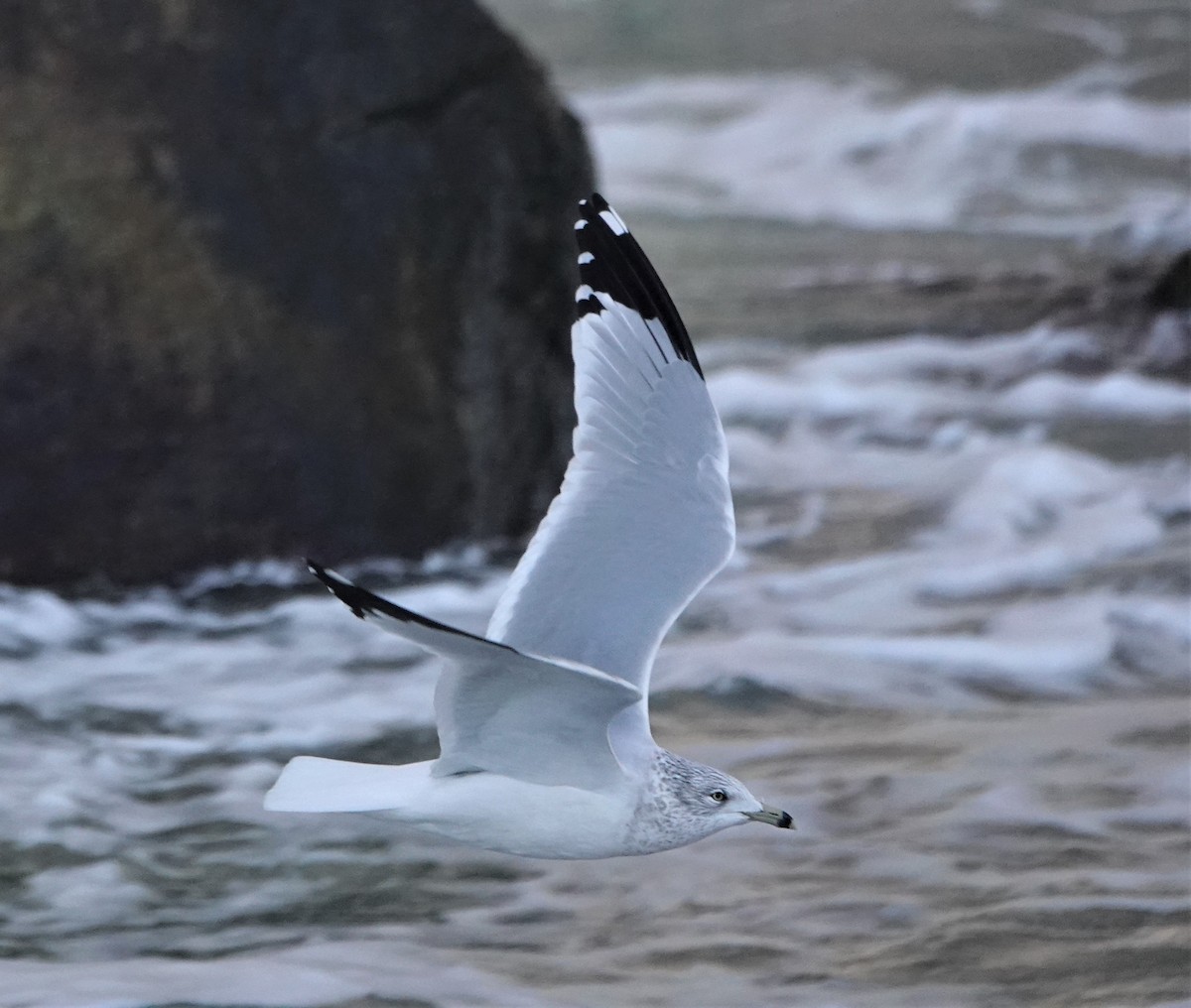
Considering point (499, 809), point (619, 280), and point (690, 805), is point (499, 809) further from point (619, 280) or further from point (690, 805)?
point (619, 280)

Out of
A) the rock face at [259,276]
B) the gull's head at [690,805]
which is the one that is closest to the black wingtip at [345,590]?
the gull's head at [690,805]

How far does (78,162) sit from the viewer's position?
6.36 meters

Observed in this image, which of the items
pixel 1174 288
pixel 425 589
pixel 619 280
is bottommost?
pixel 425 589

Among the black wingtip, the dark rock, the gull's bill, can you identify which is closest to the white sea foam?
the dark rock

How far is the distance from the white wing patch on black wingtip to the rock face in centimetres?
292

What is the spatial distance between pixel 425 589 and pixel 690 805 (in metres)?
3.32

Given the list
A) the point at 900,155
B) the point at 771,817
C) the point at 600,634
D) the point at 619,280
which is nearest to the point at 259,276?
the point at 619,280

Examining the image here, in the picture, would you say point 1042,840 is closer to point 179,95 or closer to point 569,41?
point 179,95

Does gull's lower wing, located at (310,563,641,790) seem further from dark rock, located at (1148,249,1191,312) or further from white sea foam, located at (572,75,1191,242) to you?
white sea foam, located at (572,75,1191,242)

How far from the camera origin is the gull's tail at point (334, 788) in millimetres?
3395

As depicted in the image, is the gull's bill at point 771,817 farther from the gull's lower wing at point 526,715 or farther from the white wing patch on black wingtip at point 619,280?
the white wing patch on black wingtip at point 619,280

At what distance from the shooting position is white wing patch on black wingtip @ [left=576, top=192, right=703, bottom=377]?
376 cm

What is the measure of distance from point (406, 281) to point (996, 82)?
12598 mm

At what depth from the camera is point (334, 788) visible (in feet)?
11.5
